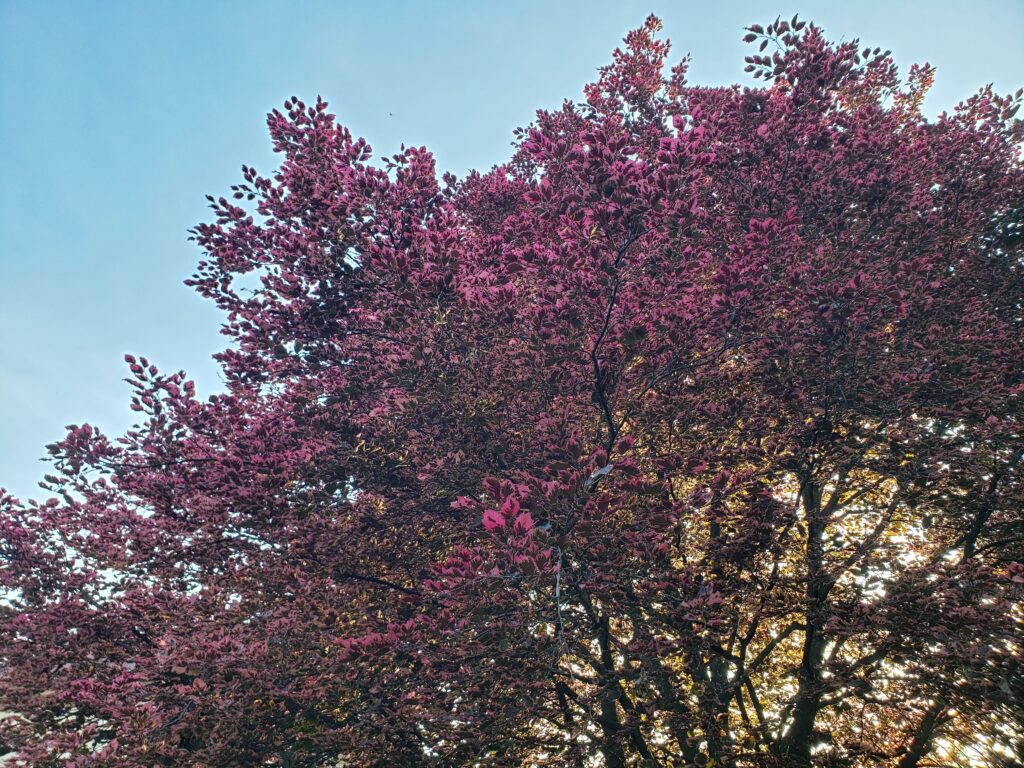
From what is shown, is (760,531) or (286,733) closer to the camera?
(760,531)

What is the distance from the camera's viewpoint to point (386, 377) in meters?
5.22

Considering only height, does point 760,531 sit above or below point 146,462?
below

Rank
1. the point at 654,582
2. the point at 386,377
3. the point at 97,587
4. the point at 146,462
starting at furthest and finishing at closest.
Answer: the point at 97,587
the point at 146,462
the point at 386,377
the point at 654,582

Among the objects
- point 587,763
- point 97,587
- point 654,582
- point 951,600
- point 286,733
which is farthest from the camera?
point 97,587

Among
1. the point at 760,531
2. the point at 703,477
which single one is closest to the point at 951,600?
the point at 760,531

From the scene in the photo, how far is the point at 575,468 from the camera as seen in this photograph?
426cm

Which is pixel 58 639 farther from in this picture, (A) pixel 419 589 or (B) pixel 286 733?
(A) pixel 419 589

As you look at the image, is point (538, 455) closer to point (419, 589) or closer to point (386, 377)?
point (386, 377)

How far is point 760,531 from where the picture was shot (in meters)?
5.03

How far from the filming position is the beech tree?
445 centimetres

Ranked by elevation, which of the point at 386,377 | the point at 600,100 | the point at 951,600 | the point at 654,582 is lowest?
the point at 951,600

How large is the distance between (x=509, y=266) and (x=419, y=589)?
13.6ft

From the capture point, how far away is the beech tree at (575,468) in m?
4.45

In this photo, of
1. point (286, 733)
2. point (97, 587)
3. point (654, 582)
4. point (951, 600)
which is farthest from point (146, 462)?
point (951, 600)
